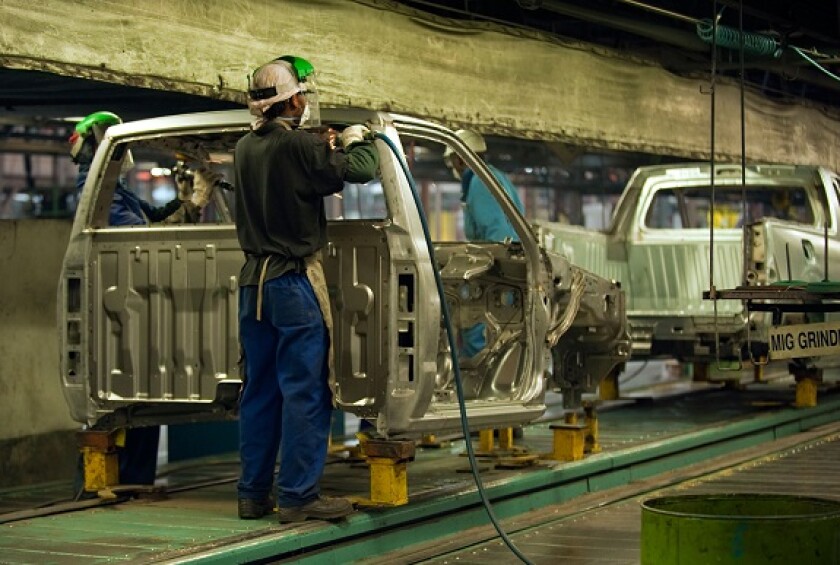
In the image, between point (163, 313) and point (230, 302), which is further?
point (163, 313)

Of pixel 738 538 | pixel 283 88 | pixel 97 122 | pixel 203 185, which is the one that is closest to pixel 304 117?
pixel 283 88

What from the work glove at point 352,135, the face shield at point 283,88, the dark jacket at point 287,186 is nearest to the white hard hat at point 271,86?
the face shield at point 283,88

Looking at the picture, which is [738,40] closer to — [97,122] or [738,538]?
[97,122]

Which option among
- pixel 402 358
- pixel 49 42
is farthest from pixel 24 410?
pixel 402 358

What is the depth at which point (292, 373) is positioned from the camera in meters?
6.50

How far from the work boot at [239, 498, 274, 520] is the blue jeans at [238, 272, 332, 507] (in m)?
0.22

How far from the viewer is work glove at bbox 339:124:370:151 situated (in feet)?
21.6

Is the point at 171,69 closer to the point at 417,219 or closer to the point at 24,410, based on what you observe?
the point at 417,219

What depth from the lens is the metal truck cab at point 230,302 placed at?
6.73 meters

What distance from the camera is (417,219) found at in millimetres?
6828

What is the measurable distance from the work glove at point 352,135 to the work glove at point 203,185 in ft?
5.33

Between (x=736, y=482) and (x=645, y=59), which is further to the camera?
(x=645, y=59)

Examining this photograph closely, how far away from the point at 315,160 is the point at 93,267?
160cm

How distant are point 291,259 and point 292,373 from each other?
50 centimetres
